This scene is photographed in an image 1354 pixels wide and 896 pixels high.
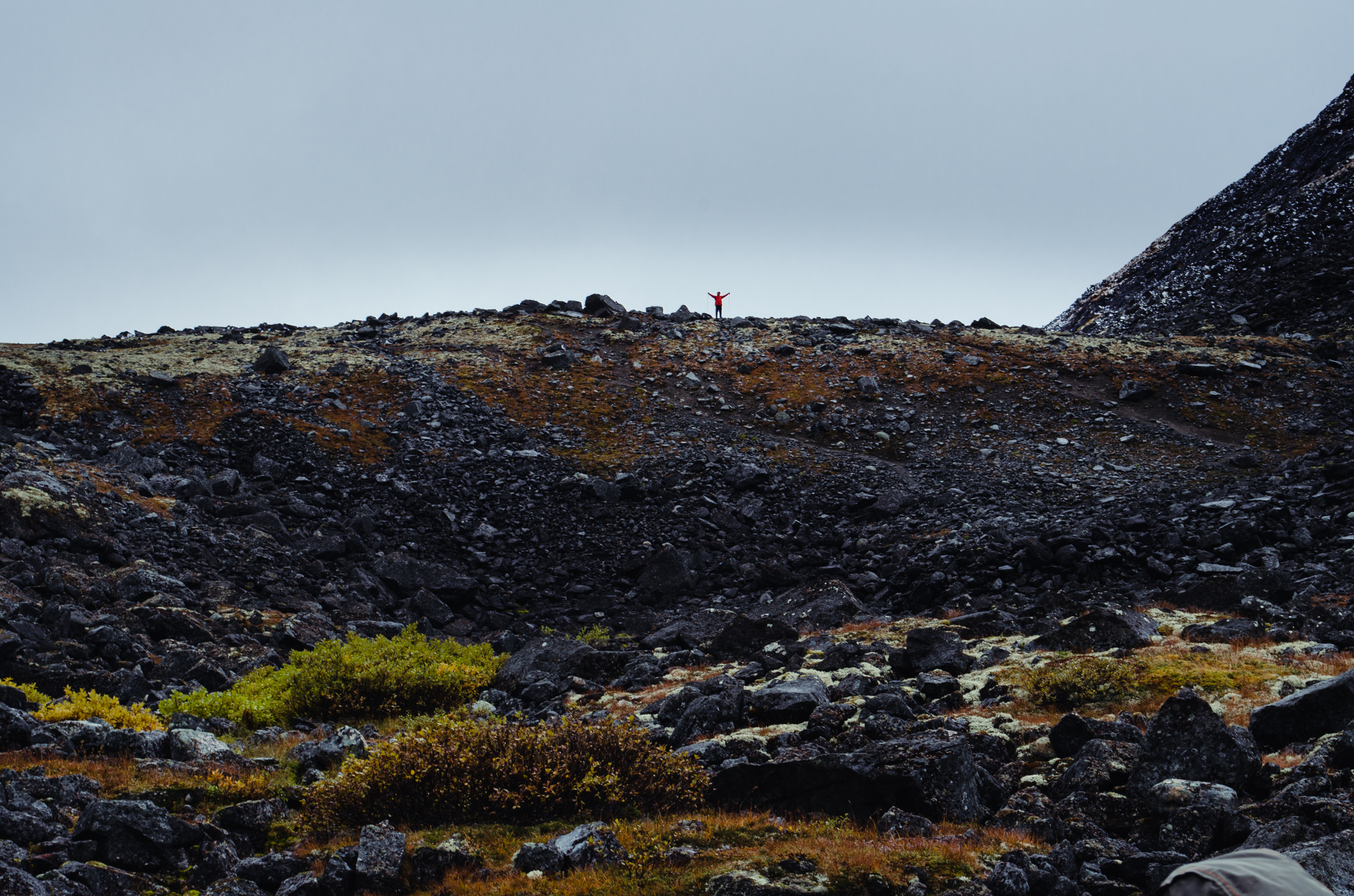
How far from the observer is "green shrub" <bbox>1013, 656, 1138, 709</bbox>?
10383 mm

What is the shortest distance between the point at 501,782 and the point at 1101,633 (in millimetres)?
10167

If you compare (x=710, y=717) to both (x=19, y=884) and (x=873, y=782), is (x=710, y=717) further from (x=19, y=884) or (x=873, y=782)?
(x=19, y=884)

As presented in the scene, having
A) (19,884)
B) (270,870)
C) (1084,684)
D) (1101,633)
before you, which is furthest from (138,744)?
(1101,633)

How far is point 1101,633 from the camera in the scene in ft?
44.2

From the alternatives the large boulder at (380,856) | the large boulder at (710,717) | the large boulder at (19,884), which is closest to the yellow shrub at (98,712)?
the large boulder at (19,884)

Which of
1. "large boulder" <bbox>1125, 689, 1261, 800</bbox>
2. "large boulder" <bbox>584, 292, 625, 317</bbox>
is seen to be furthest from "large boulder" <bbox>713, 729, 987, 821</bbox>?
"large boulder" <bbox>584, 292, 625, 317</bbox>

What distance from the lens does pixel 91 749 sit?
9.40 metres

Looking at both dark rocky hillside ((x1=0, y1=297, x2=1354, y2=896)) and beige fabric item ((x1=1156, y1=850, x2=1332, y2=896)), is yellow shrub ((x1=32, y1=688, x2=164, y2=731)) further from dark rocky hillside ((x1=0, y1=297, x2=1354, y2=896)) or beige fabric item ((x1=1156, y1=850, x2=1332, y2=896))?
beige fabric item ((x1=1156, y1=850, x2=1332, y2=896))

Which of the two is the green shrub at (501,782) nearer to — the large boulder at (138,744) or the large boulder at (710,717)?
the large boulder at (710,717)

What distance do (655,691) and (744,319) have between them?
96.8 feet

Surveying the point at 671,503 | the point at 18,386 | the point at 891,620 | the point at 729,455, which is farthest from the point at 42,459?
the point at 891,620

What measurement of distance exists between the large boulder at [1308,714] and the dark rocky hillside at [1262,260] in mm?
38328

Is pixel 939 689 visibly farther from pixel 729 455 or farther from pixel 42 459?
pixel 42 459

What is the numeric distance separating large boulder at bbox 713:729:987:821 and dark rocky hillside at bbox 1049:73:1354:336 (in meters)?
41.0
